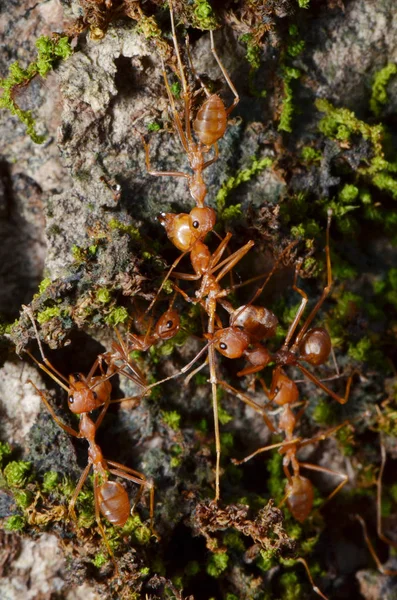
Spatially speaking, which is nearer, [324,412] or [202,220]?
[202,220]

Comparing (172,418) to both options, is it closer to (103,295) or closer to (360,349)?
(103,295)

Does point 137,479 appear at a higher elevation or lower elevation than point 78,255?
lower

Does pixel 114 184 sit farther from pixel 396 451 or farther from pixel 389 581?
pixel 389 581

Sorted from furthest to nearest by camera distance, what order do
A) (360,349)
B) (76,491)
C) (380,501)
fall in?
(380,501) < (360,349) < (76,491)

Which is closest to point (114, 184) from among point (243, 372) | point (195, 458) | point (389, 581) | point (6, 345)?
point (6, 345)

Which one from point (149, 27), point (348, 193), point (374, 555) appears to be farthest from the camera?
point (374, 555)

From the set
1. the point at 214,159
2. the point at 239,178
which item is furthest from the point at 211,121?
the point at 239,178
